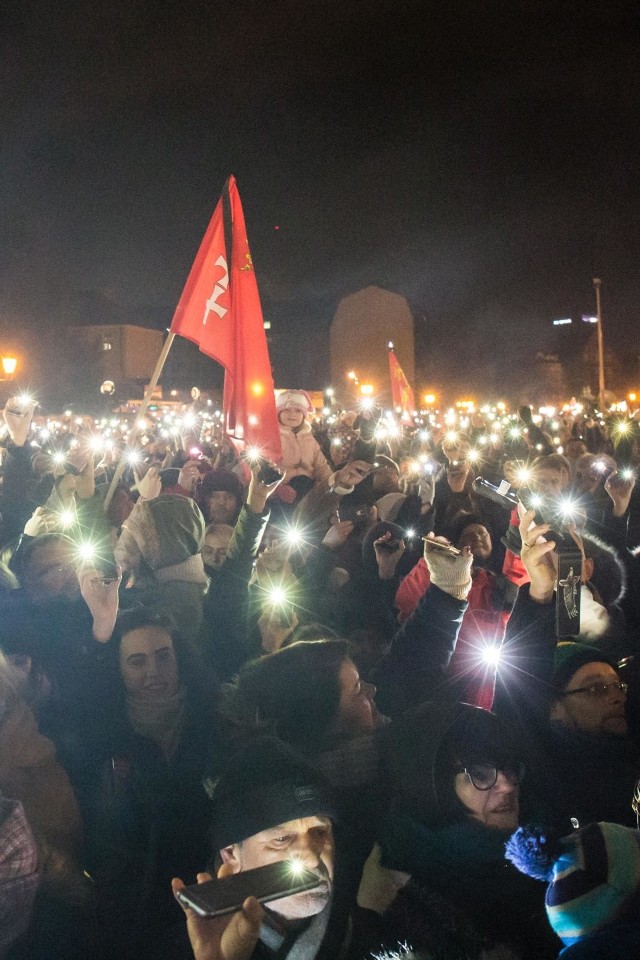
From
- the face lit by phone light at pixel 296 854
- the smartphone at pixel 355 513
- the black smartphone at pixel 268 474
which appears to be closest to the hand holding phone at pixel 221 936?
the face lit by phone light at pixel 296 854

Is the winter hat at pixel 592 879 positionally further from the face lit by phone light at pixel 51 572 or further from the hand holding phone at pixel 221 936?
the face lit by phone light at pixel 51 572

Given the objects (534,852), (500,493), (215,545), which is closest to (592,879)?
(534,852)

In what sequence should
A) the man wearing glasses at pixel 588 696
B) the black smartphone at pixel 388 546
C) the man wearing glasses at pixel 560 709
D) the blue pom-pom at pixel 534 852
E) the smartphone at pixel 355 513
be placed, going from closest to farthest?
the blue pom-pom at pixel 534 852 < the man wearing glasses at pixel 560 709 < the man wearing glasses at pixel 588 696 < the black smartphone at pixel 388 546 < the smartphone at pixel 355 513

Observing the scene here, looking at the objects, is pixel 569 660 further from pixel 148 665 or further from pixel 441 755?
pixel 148 665

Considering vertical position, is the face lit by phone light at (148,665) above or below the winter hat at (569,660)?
above

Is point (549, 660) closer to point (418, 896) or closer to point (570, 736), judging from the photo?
A: point (570, 736)

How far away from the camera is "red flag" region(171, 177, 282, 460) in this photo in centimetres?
607

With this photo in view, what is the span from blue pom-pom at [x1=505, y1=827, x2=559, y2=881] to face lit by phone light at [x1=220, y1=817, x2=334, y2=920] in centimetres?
52

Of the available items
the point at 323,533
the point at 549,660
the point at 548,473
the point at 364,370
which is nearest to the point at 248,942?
the point at 549,660

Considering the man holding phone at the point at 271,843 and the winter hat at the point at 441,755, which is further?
the winter hat at the point at 441,755

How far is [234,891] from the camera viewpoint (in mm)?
1917

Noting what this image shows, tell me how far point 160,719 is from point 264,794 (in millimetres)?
909

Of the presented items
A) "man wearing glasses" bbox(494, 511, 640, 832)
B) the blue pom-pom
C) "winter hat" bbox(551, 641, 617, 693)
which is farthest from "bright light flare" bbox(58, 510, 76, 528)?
the blue pom-pom

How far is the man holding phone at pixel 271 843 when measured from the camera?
2.02 metres
